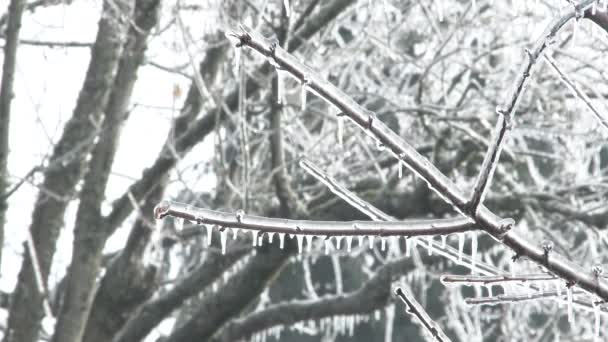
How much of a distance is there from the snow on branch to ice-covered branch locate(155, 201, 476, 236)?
28mm

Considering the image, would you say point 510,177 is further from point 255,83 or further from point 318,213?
point 255,83

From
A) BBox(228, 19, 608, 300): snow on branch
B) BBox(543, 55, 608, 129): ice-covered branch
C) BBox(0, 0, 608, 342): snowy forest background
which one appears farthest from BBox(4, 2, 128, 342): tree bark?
BBox(228, 19, 608, 300): snow on branch

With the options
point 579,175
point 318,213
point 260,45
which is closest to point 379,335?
point 579,175

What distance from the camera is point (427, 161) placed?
1.19 metres

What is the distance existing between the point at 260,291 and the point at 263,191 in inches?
24.0

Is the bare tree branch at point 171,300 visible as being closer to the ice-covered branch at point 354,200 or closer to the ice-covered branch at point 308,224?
the ice-covered branch at point 354,200

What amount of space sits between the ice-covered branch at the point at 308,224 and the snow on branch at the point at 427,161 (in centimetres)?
3

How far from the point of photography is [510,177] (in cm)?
582

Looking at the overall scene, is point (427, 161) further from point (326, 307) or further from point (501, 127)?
point (326, 307)

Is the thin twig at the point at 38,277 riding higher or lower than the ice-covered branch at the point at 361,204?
higher

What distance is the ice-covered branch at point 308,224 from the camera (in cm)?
118

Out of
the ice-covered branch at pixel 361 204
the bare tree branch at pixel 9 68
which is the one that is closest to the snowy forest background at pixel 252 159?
the bare tree branch at pixel 9 68

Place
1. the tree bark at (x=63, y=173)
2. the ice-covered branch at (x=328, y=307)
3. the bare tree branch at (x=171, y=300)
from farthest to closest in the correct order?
the bare tree branch at (x=171, y=300)
the ice-covered branch at (x=328, y=307)
the tree bark at (x=63, y=173)

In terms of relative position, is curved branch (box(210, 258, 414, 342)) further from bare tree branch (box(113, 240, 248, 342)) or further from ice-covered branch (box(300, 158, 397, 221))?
ice-covered branch (box(300, 158, 397, 221))
